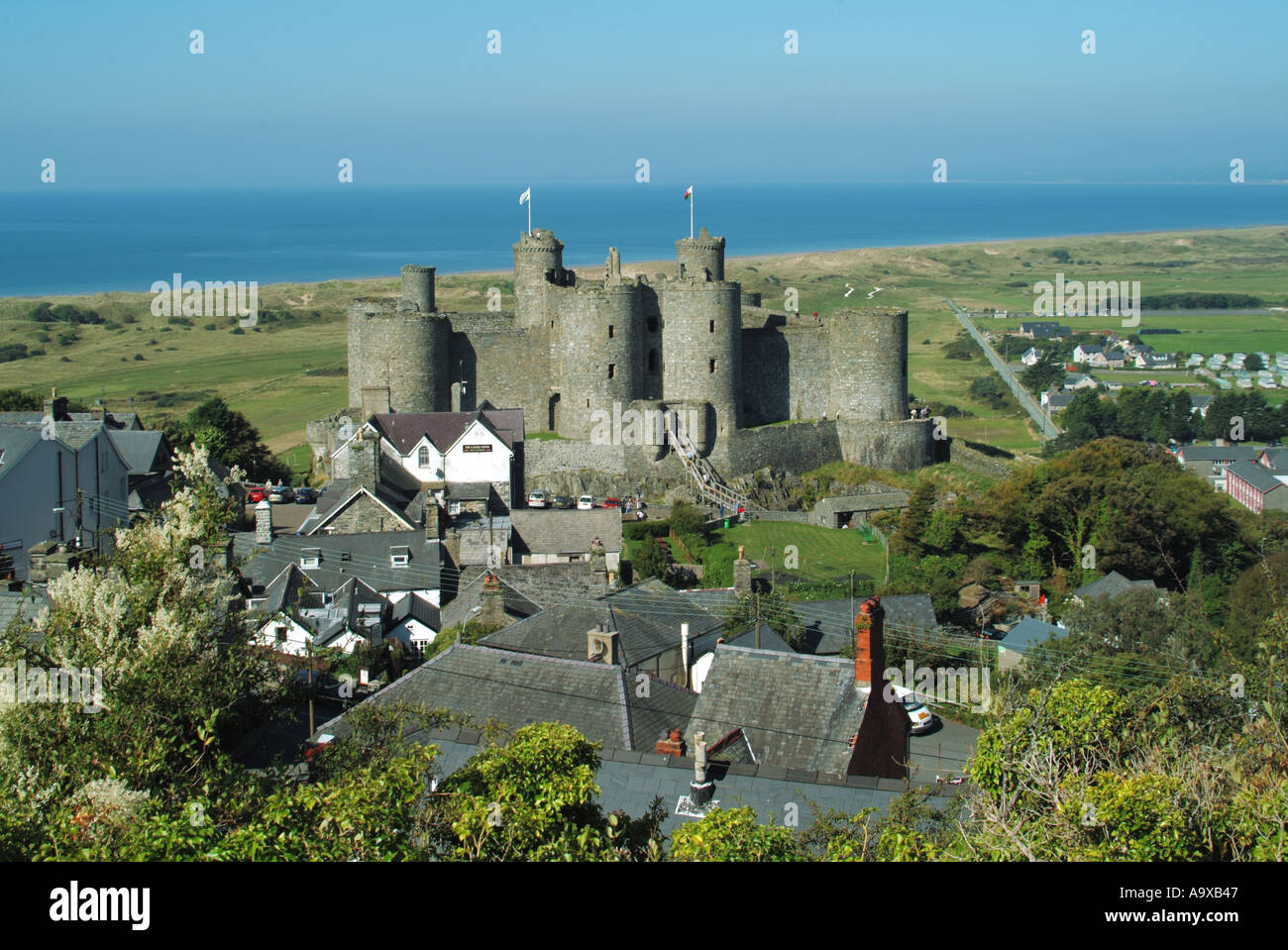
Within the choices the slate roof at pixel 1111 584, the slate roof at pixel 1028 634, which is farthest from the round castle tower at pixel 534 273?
the slate roof at pixel 1028 634

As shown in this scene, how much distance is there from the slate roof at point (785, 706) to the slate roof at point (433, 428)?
73.1ft

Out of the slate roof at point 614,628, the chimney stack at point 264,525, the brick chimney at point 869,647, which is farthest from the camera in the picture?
the chimney stack at point 264,525

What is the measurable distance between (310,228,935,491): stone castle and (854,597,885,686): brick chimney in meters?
27.8

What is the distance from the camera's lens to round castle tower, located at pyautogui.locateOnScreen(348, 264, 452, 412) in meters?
46.2

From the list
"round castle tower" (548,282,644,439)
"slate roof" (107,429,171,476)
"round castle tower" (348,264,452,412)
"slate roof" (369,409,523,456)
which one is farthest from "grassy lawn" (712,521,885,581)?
"slate roof" (107,429,171,476)

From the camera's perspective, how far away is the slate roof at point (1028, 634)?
30.0m

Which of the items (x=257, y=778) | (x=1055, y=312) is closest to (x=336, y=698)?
(x=257, y=778)

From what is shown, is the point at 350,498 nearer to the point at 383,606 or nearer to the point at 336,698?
the point at 383,606

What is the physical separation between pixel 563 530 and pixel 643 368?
1082 cm

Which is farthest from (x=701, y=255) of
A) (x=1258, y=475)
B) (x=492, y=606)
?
(x=492, y=606)

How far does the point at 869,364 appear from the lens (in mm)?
50000

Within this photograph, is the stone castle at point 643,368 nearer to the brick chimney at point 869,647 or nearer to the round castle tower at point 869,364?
the round castle tower at point 869,364

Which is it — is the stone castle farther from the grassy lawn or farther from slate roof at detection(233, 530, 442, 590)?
slate roof at detection(233, 530, 442, 590)
